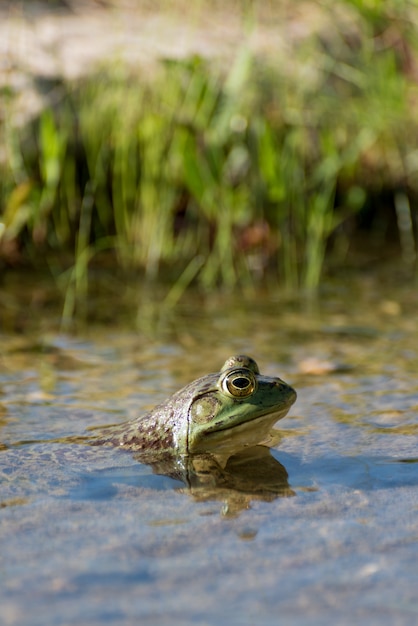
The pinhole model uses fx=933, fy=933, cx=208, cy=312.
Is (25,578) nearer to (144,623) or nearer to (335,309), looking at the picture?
(144,623)

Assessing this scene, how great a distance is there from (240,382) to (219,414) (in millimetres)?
130

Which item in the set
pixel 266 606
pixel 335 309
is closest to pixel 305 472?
pixel 266 606

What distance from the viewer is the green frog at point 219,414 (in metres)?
3.12

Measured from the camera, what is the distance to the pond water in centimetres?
214

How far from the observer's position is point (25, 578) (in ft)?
7.38

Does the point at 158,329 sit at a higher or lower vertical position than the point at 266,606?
higher

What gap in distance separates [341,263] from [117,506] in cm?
418

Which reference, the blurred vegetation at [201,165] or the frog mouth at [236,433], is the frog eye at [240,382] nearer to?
the frog mouth at [236,433]

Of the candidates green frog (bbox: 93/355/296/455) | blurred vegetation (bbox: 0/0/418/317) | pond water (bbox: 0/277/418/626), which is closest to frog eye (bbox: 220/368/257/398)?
green frog (bbox: 93/355/296/455)

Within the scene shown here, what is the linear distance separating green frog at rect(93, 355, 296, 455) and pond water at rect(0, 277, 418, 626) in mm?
97

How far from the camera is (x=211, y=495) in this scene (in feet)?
9.40

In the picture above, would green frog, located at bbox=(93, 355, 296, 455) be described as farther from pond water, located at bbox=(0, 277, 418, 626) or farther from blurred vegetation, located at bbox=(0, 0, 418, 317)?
blurred vegetation, located at bbox=(0, 0, 418, 317)

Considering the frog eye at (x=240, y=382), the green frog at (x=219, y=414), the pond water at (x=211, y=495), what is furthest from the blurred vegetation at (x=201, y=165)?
the frog eye at (x=240, y=382)

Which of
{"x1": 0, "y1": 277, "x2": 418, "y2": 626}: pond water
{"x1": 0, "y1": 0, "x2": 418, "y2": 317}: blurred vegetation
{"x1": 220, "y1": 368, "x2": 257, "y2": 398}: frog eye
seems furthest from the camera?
{"x1": 0, "y1": 0, "x2": 418, "y2": 317}: blurred vegetation
